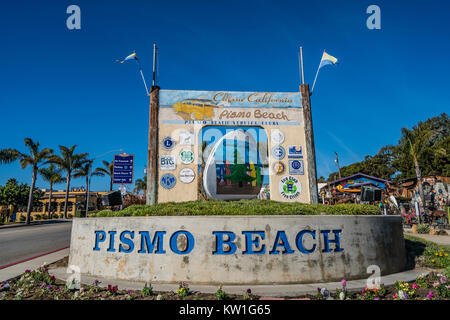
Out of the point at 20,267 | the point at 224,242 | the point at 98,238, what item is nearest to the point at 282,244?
the point at 224,242

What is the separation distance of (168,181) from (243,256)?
654cm

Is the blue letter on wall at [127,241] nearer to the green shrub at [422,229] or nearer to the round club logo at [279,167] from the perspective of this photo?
the round club logo at [279,167]

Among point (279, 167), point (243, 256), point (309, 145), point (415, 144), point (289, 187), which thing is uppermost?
point (415, 144)

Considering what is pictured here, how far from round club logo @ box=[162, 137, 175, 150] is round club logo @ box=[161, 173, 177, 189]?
124 centimetres

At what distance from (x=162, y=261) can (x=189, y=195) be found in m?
5.74

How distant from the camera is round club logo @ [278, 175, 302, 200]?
39.3ft

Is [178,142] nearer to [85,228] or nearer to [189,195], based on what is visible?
[189,195]

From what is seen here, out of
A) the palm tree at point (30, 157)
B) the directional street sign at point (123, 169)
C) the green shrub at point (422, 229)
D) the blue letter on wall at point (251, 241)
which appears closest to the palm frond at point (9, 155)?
the palm tree at point (30, 157)

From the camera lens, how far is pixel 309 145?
1238cm

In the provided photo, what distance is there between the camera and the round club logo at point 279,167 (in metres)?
12.1

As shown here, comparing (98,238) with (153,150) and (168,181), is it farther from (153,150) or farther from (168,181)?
(153,150)

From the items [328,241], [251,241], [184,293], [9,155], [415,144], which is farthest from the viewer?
[9,155]

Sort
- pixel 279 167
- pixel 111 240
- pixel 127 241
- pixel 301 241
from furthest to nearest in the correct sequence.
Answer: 1. pixel 279 167
2. pixel 111 240
3. pixel 127 241
4. pixel 301 241

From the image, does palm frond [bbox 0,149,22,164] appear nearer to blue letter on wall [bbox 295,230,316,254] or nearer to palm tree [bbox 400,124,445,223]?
blue letter on wall [bbox 295,230,316,254]
